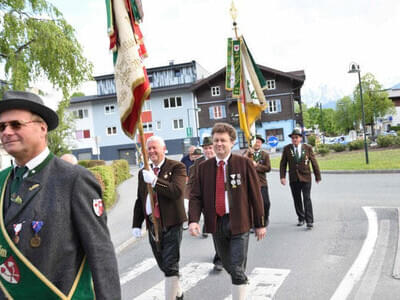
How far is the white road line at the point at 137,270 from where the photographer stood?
571cm

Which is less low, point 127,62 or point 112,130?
point 112,130

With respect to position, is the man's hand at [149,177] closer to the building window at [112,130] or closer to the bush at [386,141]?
the bush at [386,141]

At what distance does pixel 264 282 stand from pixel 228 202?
1537 millimetres

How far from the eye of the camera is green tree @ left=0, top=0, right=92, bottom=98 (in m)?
11.4

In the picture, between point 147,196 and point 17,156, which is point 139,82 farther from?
point 17,156

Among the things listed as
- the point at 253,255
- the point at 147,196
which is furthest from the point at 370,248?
the point at 147,196

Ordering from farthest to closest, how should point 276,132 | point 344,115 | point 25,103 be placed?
point 344,115
point 276,132
point 25,103

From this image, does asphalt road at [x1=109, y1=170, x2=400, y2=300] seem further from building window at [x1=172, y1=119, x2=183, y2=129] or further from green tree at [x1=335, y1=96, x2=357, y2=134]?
green tree at [x1=335, y1=96, x2=357, y2=134]

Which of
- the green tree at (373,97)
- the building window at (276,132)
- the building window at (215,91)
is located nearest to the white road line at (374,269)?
the building window at (276,132)

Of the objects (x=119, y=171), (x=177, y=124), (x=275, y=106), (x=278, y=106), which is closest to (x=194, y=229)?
(x=119, y=171)

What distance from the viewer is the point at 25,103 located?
2072mm

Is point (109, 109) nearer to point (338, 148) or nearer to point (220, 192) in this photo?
point (338, 148)

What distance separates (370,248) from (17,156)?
5.73 meters

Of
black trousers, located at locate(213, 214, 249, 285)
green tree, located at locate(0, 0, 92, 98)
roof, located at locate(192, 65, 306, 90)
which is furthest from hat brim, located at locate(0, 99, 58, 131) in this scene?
roof, located at locate(192, 65, 306, 90)
